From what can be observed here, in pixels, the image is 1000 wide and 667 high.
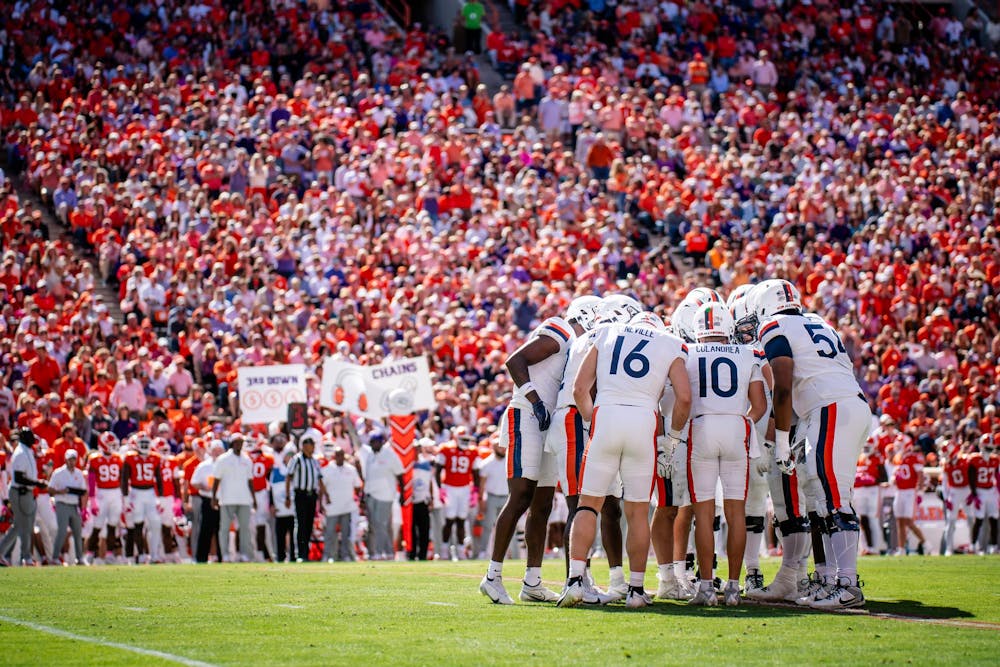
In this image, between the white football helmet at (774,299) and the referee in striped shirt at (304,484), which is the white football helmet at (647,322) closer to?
the white football helmet at (774,299)

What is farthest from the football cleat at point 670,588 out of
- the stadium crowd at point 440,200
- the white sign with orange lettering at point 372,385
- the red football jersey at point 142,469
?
the red football jersey at point 142,469

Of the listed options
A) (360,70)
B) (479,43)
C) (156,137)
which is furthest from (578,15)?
(156,137)

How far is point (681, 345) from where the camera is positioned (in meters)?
10.2

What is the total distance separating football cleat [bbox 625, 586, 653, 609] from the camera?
9961mm

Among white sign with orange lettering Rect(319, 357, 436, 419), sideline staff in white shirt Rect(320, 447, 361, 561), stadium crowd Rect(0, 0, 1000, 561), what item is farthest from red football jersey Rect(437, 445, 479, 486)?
sideline staff in white shirt Rect(320, 447, 361, 561)

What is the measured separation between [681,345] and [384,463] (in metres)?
10.4

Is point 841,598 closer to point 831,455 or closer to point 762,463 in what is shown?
point 831,455

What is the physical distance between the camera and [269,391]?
67.3 ft

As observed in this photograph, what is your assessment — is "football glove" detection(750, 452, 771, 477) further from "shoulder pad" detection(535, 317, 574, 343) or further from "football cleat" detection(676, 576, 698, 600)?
"shoulder pad" detection(535, 317, 574, 343)

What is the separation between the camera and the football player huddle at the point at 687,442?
1004cm

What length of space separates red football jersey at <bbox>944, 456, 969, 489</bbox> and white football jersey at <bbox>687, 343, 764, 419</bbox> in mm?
11436

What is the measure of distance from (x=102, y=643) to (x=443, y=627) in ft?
6.30

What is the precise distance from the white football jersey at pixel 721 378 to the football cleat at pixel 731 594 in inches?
45.4

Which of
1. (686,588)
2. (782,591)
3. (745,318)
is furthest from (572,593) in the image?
(745,318)
